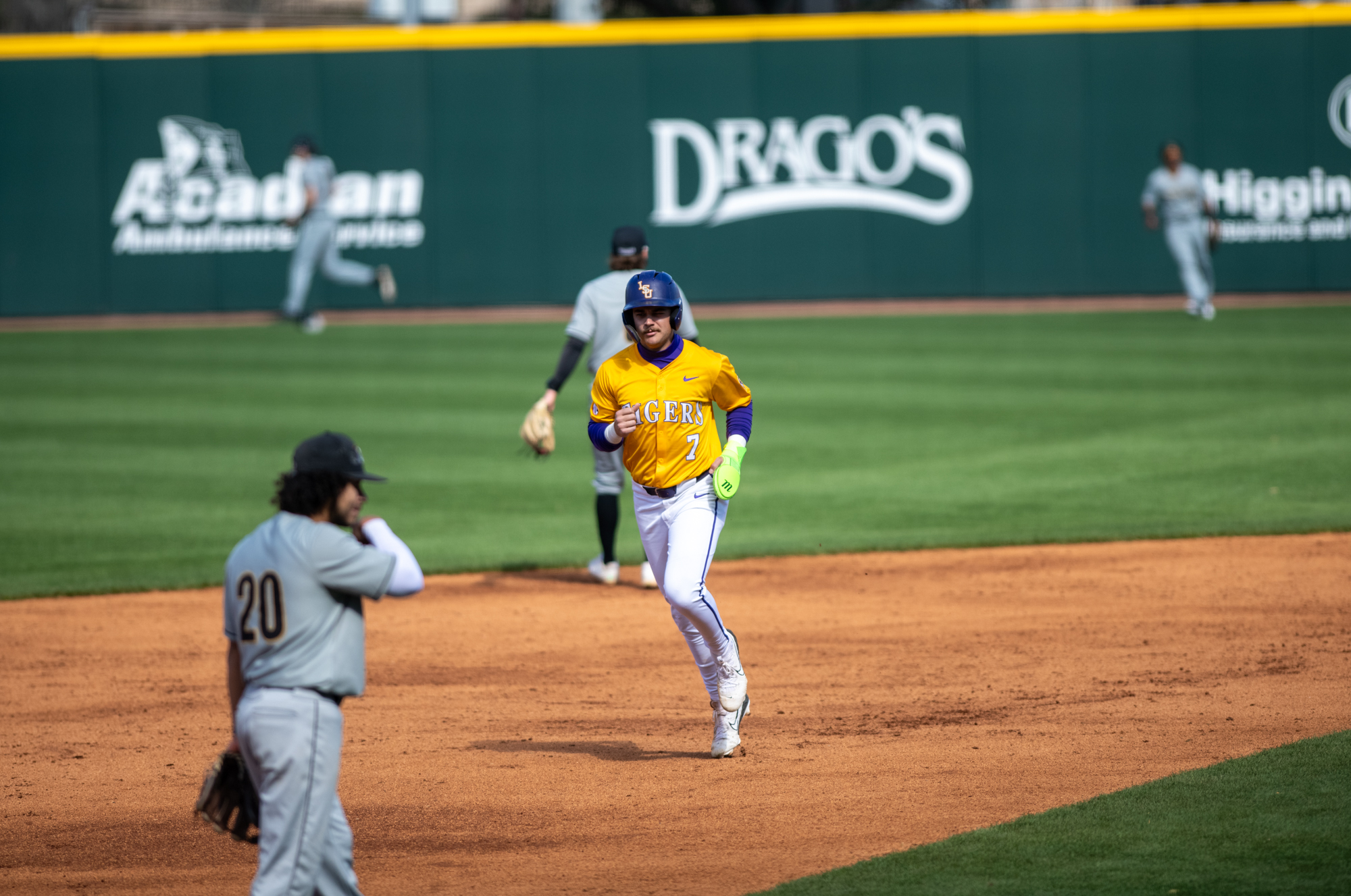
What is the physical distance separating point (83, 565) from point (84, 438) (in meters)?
4.54

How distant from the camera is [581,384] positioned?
740 inches

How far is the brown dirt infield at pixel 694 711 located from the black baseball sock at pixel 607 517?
0.33 metres

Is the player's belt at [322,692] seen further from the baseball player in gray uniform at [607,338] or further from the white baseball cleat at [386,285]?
the white baseball cleat at [386,285]

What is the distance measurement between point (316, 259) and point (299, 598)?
→ 19.1 m

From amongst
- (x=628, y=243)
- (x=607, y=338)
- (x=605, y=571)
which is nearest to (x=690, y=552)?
(x=628, y=243)

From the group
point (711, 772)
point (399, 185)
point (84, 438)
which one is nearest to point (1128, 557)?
point (711, 772)

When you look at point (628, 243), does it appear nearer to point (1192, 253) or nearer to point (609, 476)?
point (609, 476)

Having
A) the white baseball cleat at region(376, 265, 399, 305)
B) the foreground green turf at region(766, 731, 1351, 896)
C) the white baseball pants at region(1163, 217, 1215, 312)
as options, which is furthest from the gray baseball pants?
the white baseball pants at region(1163, 217, 1215, 312)

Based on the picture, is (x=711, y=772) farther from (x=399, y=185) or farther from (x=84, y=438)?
(x=399, y=185)

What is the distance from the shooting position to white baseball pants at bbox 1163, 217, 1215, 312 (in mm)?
21297

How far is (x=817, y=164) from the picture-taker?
2427cm

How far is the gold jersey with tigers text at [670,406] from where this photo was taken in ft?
20.1

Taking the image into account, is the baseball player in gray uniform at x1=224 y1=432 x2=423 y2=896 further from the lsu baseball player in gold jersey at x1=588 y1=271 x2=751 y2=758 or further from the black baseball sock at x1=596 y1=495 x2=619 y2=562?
the black baseball sock at x1=596 y1=495 x2=619 y2=562

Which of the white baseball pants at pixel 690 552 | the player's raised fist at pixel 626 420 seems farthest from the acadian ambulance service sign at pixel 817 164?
the player's raised fist at pixel 626 420
